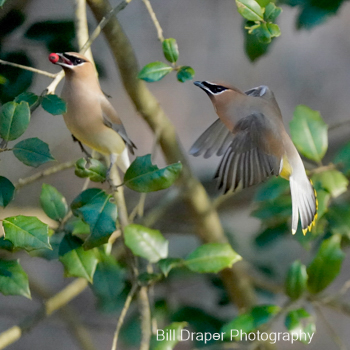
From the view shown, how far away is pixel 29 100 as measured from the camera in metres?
0.41

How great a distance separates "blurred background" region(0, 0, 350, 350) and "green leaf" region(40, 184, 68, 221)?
0.28m

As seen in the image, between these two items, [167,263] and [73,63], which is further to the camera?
[167,263]

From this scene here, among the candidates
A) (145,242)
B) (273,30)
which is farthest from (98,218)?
(273,30)

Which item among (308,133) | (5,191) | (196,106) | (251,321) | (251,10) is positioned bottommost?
(251,321)

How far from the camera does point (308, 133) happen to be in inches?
24.6

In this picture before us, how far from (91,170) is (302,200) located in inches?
9.3

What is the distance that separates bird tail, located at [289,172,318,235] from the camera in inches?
18.3

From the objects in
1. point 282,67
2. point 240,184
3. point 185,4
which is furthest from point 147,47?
point 240,184

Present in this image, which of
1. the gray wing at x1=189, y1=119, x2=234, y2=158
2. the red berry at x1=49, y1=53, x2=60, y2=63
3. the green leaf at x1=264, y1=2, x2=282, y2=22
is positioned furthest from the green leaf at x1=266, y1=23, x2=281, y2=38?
the red berry at x1=49, y1=53, x2=60, y2=63

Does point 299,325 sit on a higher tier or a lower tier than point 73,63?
lower

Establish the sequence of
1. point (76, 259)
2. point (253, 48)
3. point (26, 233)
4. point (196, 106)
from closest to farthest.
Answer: point (26, 233) < point (76, 259) < point (253, 48) < point (196, 106)

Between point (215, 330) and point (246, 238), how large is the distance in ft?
1.25

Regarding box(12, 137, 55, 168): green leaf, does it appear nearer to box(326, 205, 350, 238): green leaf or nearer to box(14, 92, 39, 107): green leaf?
box(14, 92, 39, 107): green leaf

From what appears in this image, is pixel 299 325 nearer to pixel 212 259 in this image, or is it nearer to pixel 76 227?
pixel 212 259
